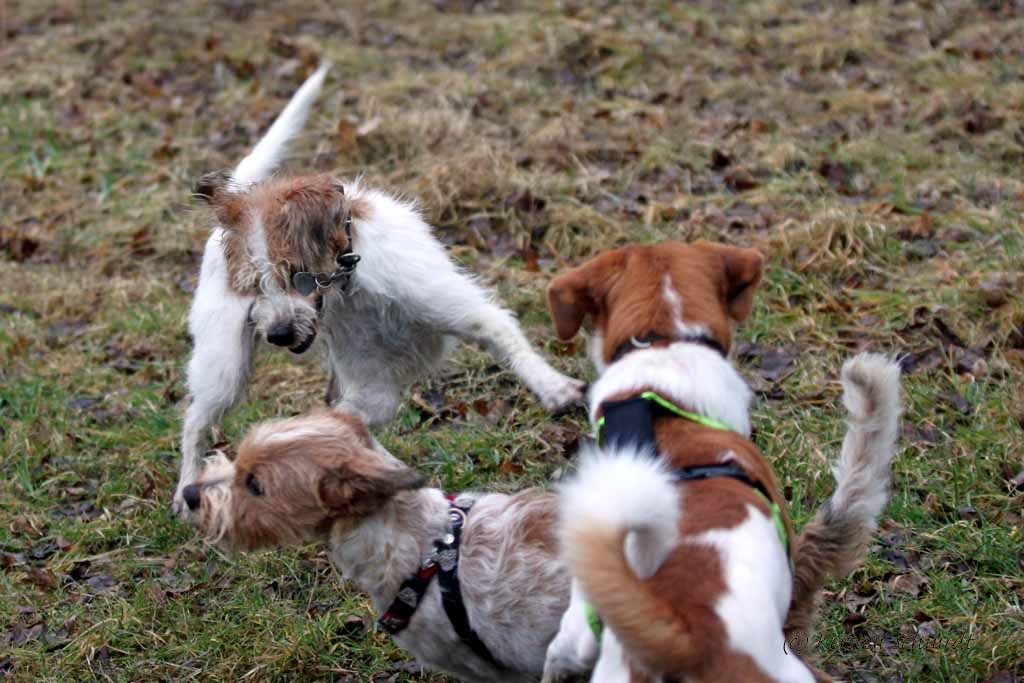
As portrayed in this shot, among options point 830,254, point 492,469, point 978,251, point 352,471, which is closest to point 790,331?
point 830,254

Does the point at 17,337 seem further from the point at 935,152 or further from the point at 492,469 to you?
the point at 935,152

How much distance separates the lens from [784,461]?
5258mm

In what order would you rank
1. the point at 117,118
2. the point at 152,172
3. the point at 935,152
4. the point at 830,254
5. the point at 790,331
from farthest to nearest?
the point at 117,118 < the point at 152,172 < the point at 935,152 < the point at 830,254 < the point at 790,331

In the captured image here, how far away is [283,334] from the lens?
4824 millimetres

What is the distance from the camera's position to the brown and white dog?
2809 mm

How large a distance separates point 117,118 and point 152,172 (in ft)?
3.93

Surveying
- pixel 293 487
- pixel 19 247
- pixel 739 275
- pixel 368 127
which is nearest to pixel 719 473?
pixel 739 275

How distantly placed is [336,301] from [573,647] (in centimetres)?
214

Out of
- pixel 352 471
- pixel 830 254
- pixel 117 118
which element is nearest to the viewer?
pixel 352 471

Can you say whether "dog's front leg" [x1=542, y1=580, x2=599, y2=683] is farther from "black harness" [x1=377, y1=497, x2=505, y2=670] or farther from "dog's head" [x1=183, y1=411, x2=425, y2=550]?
"dog's head" [x1=183, y1=411, x2=425, y2=550]

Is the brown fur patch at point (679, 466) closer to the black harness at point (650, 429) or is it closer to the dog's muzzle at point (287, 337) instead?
the black harness at point (650, 429)

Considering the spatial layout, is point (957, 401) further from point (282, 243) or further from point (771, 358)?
point (282, 243)

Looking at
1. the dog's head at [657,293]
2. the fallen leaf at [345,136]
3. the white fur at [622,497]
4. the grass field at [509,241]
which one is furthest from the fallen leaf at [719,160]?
the white fur at [622,497]

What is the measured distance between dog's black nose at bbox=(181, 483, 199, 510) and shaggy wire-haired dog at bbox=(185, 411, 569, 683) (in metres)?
0.01
